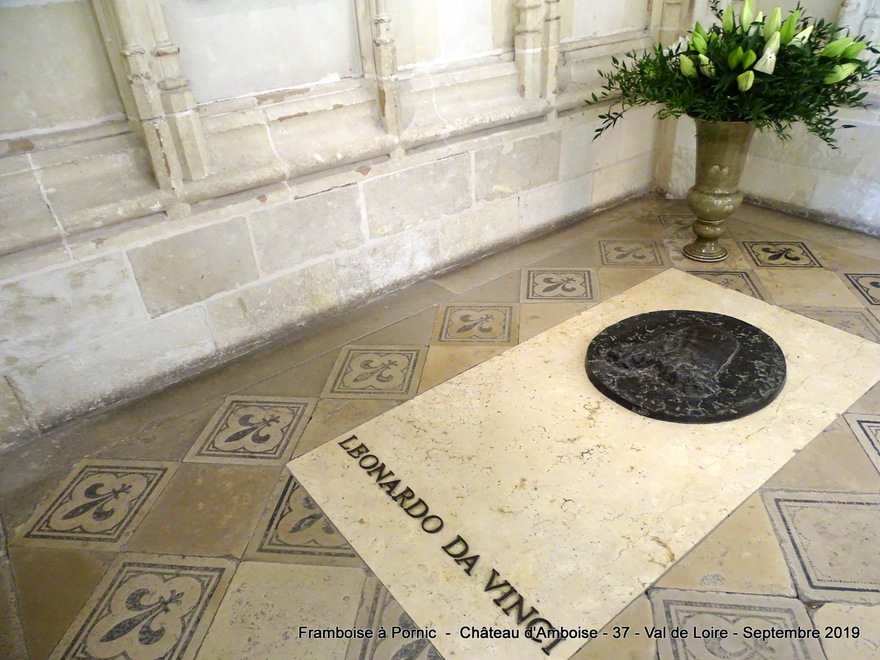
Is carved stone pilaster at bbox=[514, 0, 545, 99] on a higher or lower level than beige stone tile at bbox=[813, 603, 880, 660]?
higher

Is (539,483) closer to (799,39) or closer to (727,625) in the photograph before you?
(727,625)

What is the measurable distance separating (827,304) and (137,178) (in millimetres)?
2557

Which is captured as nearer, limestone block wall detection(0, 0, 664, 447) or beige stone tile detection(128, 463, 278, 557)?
beige stone tile detection(128, 463, 278, 557)

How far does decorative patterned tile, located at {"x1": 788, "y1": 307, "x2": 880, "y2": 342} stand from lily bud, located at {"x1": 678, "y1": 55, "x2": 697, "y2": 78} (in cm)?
98

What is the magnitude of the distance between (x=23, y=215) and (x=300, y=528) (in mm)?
1225

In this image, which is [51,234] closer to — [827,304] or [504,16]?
[504,16]

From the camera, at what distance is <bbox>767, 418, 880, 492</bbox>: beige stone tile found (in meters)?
1.62

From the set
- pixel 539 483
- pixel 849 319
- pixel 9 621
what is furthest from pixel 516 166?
pixel 9 621

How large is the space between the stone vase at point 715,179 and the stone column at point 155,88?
1.90 m

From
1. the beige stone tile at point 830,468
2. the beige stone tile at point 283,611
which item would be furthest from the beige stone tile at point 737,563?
the beige stone tile at point 283,611

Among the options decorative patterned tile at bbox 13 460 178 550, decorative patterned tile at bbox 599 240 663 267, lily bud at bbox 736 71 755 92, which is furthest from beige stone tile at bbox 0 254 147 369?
lily bud at bbox 736 71 755 92

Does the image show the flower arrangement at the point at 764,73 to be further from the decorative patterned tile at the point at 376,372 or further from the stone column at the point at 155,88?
the stone column at the point at 155,88

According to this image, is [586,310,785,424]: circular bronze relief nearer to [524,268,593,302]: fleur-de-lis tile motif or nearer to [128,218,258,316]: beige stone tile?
[524,268,593,302]: fleur-de-lis tile motif

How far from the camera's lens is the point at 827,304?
2.41 meters
